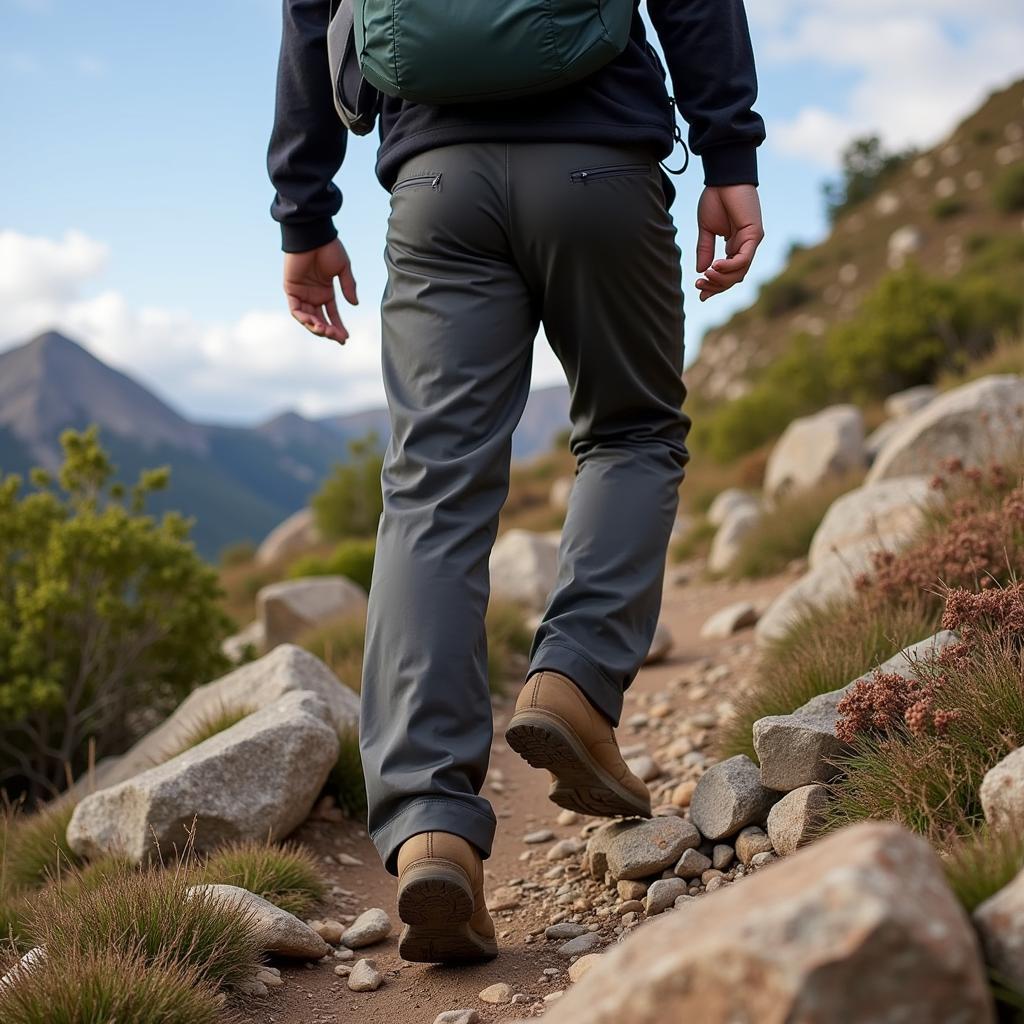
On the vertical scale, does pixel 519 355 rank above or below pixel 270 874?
above

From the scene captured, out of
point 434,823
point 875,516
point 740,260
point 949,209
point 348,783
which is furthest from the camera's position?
point 949,209

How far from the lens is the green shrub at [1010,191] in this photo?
2677 cm

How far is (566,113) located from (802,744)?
1.40m

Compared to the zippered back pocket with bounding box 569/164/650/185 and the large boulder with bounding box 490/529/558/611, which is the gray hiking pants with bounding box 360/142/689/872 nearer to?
the zippered back pocket with bounding box 569/164/650/185

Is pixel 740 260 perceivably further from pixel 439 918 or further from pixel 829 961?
pixel 829 961

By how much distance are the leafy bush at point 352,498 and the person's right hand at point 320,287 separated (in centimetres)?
1465

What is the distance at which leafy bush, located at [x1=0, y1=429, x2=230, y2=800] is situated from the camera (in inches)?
200

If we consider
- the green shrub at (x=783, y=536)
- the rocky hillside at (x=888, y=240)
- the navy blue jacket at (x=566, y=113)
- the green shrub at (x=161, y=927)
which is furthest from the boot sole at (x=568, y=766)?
the rocky hillside at (x=888, y=240)

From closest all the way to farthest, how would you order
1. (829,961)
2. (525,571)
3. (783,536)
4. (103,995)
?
1. (829,961)
2. (103,995)
3. (783,536)
4. (525,571)

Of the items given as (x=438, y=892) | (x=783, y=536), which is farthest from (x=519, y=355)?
(x=783, y=536)

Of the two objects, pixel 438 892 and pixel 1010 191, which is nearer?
pixel 438 892

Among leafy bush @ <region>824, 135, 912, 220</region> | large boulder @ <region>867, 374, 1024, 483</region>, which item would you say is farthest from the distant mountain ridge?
large boulder @ <region>867, 374, 1024, 483</region>

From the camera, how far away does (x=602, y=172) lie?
198cm

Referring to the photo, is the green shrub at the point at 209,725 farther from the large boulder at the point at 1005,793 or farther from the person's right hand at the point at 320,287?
the large boulder at the point at 1005,793
